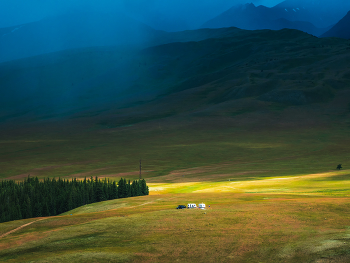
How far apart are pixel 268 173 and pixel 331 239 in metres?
102

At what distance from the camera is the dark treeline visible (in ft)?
319

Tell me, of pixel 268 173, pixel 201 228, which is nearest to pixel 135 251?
pixel 201 228

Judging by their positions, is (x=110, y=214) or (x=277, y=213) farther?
(x=110, y=214)

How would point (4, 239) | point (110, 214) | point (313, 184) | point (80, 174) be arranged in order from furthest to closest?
point (80, 174) < point (313, 184) < point (110, 214) < point (4, 239)

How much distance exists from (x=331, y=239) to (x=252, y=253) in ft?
30.7

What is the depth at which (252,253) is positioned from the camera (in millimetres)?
40250

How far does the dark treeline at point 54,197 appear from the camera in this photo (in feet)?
319

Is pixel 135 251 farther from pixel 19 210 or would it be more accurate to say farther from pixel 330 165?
pixel 330 165

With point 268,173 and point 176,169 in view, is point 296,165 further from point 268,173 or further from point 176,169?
point 176,169

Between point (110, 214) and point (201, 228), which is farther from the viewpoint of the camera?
point (110, 214)

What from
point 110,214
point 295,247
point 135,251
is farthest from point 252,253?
point 110,214

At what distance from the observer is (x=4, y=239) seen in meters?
54.2

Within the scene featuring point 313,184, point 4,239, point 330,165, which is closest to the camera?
point 4,239

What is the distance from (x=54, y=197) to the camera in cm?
10356
